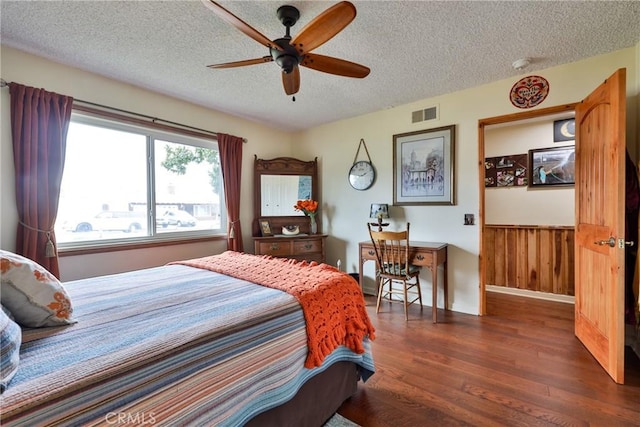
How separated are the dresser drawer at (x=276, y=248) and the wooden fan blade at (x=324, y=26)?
2.32 metres

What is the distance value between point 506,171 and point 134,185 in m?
4.59

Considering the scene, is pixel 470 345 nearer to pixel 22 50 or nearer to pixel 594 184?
pixel 594 184

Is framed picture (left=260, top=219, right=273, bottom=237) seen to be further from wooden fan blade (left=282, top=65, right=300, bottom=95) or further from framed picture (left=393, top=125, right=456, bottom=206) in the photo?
wooden fan blade (left=282, top=65, right=300, bottom=95)

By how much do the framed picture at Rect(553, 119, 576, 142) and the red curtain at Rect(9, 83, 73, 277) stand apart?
17.0 ft

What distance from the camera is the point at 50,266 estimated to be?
216 cm

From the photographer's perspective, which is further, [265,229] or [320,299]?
[265,229]

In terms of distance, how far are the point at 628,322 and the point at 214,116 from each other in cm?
444

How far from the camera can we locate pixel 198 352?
906mm

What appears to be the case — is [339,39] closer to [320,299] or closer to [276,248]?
[320,299]

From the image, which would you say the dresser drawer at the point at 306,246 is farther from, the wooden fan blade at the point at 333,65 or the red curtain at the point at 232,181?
the wooden fan blade at the point at 333,65

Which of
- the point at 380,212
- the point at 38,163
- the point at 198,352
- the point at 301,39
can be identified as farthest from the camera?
the point at 380,212

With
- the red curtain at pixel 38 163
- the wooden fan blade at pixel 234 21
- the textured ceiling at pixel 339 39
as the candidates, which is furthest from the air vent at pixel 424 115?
Result: the red curtain at pixel 38 163

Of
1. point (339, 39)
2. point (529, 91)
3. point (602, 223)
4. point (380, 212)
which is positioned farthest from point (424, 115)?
point (602, 223)

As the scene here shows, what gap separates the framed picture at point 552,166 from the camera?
3392 millimetres
